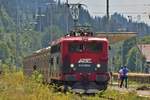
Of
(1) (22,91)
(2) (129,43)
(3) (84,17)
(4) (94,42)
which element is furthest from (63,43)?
(3) (84,17)

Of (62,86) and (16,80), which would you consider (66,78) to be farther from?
(16,80)

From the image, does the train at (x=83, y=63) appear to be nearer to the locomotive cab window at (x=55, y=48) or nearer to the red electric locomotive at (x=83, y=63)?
the red electric locomotive at (x=83, y=63)

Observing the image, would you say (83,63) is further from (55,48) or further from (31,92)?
(31,92)

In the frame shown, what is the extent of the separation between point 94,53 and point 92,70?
1046 mm

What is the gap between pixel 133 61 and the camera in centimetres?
14900

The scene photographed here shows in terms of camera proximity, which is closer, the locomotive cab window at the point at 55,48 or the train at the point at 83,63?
the train at the point at 83,63

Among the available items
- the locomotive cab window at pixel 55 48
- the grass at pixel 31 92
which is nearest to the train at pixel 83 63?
the locomotive cab window at pixel 55 48

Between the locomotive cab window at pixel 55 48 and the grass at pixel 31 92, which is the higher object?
the locomotive cab window at pixel 55 48

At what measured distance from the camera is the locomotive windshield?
3181 centimetres

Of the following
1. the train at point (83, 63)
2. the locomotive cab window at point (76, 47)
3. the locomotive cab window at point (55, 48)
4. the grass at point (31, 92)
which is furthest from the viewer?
the locomotive cab window at point (55, 48)

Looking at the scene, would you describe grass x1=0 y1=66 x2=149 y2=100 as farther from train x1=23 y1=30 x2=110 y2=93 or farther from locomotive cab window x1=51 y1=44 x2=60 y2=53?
locomotive cab window x1=51 y1=44 x2=60 y2=53

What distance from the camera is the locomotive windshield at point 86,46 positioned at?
31.8 metres

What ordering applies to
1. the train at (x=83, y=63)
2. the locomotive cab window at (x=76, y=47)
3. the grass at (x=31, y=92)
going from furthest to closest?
the locomotive cab window at (x=76, y=47) < the train at (x=83, y=63) < the grass at (x=31, y=92)

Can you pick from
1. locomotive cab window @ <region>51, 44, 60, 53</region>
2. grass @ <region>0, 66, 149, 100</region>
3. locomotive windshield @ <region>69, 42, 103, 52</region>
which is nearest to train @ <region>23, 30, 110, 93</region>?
locomotive windshield @ <region>69, 42, 103, 52</region>
